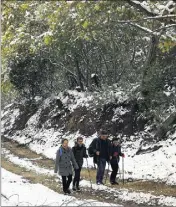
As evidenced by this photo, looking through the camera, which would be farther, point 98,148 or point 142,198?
point 98,148

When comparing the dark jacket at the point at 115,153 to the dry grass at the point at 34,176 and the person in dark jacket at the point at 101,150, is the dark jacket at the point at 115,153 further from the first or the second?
the dry grass at the point at 34,176

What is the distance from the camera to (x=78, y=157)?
1323cm

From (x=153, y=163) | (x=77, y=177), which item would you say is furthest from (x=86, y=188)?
(x=153, y=163)

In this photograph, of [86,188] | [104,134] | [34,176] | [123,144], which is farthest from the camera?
[123,144]

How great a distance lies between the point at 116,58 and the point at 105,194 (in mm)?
14544

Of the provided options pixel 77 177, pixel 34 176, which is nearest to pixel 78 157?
pixel 77 177

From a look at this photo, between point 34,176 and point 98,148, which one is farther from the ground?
point 98,148

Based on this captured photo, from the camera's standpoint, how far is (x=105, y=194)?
42.0 feet

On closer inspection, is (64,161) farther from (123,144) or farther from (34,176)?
(123,144)

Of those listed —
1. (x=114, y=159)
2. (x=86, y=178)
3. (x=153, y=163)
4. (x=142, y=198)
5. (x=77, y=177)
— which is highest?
(x=114, y=159)

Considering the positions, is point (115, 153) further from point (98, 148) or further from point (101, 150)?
point (98, 148)

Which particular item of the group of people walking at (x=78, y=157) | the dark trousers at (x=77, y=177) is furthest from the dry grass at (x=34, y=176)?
the group of people walking at (x=78, y=157)

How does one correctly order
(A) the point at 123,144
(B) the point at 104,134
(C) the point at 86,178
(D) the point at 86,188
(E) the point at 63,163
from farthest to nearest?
(A) the point at 123,144 → (C) the point at 86,178 → (B) the point at 104,134 → (D) the point at 86,188 → (E) the point at 63,163

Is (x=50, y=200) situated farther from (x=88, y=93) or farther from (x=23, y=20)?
(x=88, y=93)
